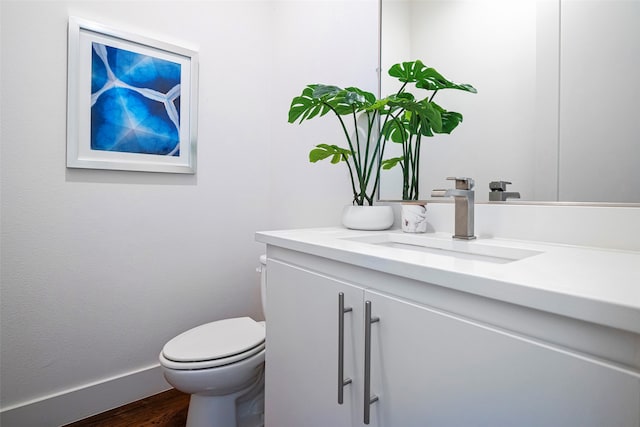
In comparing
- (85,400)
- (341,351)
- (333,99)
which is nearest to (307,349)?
(341,351)

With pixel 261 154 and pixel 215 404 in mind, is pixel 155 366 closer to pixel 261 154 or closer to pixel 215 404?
pixel 215 404

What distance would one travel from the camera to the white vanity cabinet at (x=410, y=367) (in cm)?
45

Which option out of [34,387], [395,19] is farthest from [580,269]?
[34,387]

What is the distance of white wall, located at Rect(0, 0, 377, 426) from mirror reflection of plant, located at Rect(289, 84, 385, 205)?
0.57 feet

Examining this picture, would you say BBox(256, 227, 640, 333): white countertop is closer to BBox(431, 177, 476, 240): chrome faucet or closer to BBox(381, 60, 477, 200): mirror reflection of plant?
BBox(431, 177, 476, 240): chrome faucet

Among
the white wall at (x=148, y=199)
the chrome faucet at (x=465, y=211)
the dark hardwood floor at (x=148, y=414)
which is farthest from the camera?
the dark hardwood floor at (x=148, y=414)

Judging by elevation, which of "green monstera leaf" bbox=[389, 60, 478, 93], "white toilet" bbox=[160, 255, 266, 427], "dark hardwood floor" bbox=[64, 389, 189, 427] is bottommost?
"dark hardwood floor" bbox=[64, 389, 189, 427]

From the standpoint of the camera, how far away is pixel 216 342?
134 centimetres

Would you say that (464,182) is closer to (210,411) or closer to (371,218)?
(371,218)

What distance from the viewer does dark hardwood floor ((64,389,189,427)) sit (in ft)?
4.72

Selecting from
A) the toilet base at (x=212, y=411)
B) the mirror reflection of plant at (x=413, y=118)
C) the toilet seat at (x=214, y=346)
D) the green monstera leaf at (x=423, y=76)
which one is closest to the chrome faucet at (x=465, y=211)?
the mirror reflection of plant at (x=413, y=118)

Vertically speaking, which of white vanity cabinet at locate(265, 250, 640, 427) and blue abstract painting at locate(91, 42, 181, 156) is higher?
blue abstract painting at locate(91, 42, 181, 156)

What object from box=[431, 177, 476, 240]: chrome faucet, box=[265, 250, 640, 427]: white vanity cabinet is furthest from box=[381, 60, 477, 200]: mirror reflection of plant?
box=[265, 250, 640, 427]: white vanity cabinet

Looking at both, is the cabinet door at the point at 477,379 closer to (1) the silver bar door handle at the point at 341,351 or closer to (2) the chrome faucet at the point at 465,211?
(1) the silver bar door handle at the point at 341,351
